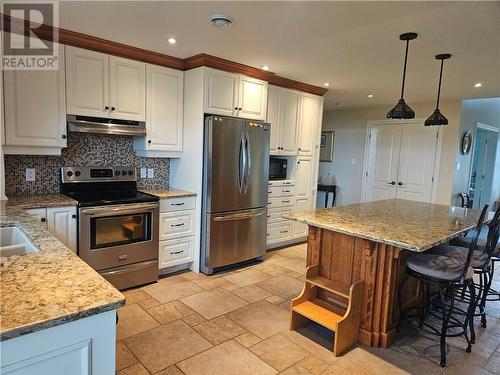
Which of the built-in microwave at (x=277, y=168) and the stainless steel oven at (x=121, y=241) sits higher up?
the built-in microwave at (x=277, y=168)

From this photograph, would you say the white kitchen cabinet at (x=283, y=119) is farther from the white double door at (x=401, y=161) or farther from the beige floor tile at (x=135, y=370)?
the beige floor tile at (x=135, y=370)

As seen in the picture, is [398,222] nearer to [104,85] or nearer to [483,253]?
[483,253]

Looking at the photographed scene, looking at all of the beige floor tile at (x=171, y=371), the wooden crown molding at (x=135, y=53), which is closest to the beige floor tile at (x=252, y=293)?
the beige floor tile at (x=171, y=371)

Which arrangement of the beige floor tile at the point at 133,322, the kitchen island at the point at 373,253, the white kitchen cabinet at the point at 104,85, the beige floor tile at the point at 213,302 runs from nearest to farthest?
1. the kitchen island at the point at 373,253
2. the beige floor tile at the point at 133,322
3. the beige floor tile at the point at 213,302
4. the white kitchen cabinet at the point at 104,85

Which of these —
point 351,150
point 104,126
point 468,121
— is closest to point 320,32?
point 104,126

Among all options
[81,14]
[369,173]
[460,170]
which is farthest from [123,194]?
[460,170]

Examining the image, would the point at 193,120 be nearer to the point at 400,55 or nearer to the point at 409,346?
the point at 400,55

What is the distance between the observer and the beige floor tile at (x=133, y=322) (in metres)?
2.49

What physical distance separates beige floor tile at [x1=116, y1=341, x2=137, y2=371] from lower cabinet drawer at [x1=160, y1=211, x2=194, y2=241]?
130cm

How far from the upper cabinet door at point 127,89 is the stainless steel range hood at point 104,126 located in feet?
0.24

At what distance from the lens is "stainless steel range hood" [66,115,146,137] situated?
2.99 metres

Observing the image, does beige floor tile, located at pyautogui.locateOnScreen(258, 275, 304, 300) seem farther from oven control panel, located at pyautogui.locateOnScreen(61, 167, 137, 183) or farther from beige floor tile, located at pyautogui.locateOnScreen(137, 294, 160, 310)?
oven control panel, located at pyautogui.locateOnScreen(61, 167, 137, 183)

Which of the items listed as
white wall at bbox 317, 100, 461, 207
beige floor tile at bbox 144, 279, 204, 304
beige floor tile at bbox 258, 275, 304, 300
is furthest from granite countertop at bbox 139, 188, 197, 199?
white wall at bbox 317, 100, 461, 207

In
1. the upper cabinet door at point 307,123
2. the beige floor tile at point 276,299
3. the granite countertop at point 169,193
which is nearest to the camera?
the beige floor tile at point 276,299
